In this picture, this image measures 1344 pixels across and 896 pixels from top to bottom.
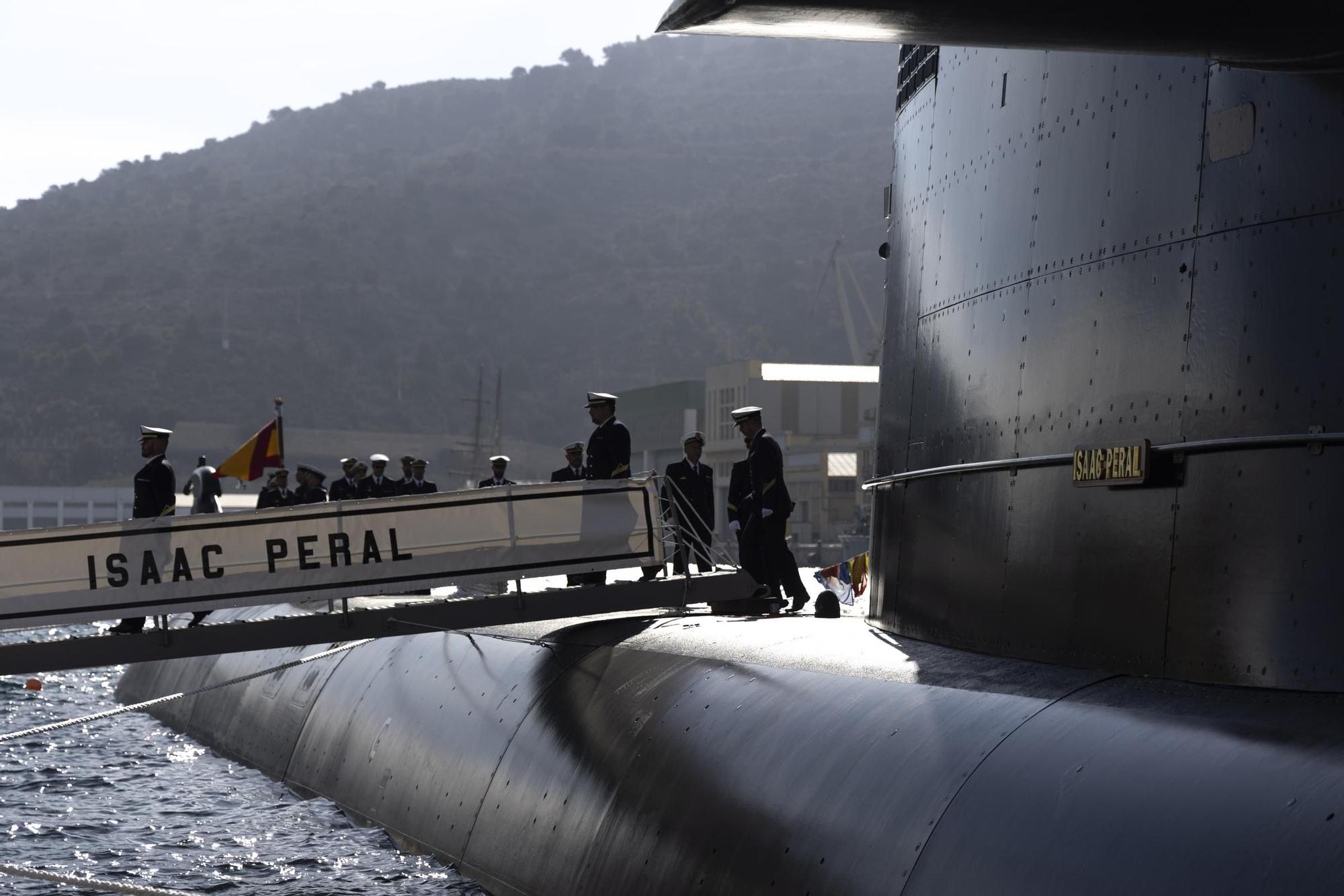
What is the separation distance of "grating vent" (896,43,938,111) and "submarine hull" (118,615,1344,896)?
3337mm

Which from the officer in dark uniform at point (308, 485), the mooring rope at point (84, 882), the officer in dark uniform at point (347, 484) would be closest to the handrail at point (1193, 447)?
the mooring rope at point (84, 882)

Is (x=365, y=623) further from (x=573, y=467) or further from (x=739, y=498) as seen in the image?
(x=573, y=467)

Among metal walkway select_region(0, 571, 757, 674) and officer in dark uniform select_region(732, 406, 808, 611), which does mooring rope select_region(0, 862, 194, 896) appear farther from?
officer in dark uniform select_region(732, 406, 808, 611)

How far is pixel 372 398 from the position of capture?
173 metres

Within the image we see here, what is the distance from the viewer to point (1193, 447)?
19.9ft

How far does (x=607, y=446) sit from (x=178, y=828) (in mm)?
4662

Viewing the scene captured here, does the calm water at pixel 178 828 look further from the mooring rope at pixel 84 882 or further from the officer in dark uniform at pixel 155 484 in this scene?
the officer in dark uniform at pixel 155 484

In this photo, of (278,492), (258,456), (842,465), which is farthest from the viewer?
(842,465)

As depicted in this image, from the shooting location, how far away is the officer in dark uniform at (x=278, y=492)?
21.4m

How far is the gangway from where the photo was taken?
11195mm

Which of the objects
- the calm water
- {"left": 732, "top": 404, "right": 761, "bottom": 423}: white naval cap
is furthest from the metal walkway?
the calm water

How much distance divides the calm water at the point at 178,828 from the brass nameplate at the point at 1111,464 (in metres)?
4.69

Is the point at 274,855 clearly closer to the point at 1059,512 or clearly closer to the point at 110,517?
the point at 1059,512

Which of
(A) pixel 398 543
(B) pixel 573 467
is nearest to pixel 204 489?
(B) pixel 573 467
